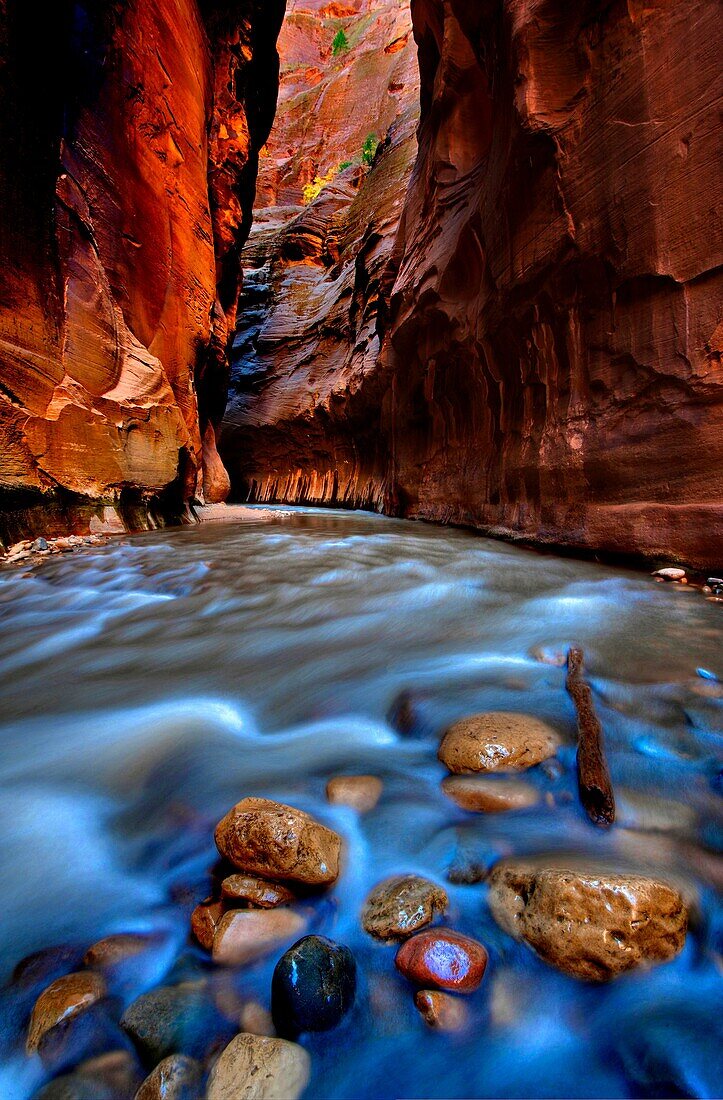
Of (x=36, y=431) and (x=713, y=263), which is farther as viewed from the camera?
(x=36, y=431)

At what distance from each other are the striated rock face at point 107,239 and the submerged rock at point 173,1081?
206 inches

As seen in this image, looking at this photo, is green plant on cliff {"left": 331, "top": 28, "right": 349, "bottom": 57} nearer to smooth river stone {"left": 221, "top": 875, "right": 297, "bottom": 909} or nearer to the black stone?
smooth river stone {"left": 221, "top": 875, "right": 297, "bottom": 909}

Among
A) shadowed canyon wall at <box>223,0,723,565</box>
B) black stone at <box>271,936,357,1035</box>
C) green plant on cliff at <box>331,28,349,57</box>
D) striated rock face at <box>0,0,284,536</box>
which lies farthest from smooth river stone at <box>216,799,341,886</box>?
green plant on cliff at <box>331,28,349,57</box>

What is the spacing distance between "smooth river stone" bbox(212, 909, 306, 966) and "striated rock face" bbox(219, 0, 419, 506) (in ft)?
35.6

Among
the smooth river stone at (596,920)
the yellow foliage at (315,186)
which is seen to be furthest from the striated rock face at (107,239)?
the yellow foliage at (315,186)

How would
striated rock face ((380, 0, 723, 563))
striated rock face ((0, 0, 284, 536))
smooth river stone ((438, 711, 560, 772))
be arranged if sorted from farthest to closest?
striated rock face ((0, 0, 284, 536)), striated rock face ((380, 0, 723, 563)), smooth river stone ((438, 711, 560, 772))

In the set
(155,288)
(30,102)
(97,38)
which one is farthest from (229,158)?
(30,102)

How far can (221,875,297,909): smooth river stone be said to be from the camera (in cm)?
91

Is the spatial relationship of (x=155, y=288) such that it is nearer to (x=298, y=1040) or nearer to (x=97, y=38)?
(x=97, y=38)

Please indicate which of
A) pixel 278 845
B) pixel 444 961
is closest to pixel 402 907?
pixel 444 961

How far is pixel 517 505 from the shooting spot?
5.12 meters

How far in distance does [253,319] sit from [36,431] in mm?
16601

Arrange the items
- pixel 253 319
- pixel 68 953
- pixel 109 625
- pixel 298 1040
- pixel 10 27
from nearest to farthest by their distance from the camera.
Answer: pixel 298 1040, pixel 68 953, pixel 109 625, pixel 10 27, pixel 253 319

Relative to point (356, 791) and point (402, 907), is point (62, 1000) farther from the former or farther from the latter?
point (356, 791)
